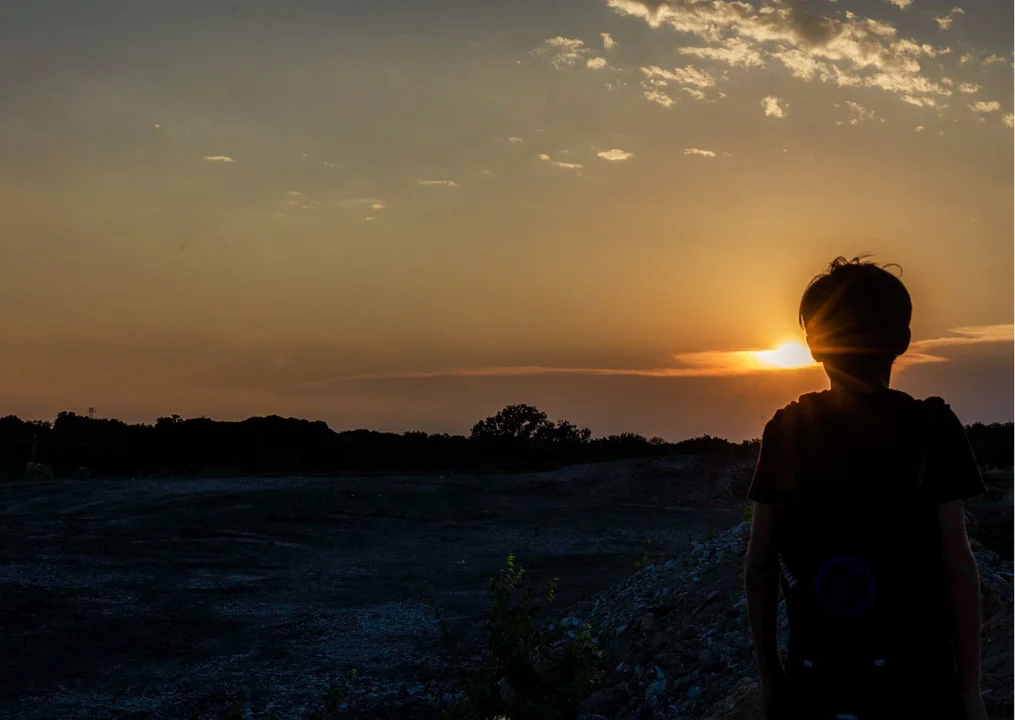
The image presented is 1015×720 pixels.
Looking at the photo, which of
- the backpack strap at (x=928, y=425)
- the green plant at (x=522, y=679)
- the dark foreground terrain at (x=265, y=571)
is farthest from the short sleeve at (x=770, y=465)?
the dark foreground terrain at (x=265, y=571)

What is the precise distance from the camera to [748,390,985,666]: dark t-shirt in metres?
2.23

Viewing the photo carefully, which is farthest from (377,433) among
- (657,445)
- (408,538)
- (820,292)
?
(820,292)

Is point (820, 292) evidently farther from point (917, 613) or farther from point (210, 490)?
point (210, 490)

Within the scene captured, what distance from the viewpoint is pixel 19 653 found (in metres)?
10.2

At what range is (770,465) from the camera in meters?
2.40

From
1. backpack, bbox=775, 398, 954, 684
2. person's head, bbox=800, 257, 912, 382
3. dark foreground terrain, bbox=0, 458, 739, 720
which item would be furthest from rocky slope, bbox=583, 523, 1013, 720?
person's head, bbox=800, 257, 912, 382

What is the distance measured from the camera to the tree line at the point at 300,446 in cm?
3628

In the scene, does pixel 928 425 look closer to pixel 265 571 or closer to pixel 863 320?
pixel 863 320

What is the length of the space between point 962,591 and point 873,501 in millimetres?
267

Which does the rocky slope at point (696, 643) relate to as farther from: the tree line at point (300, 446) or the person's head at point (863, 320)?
the tree line at point (300, 446)

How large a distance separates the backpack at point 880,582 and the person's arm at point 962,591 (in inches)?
0.8

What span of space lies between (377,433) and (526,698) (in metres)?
41.9

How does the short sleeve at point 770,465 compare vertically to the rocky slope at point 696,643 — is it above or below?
above

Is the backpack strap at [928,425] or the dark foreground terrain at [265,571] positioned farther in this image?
the dark foreground terrain at [265,571]
